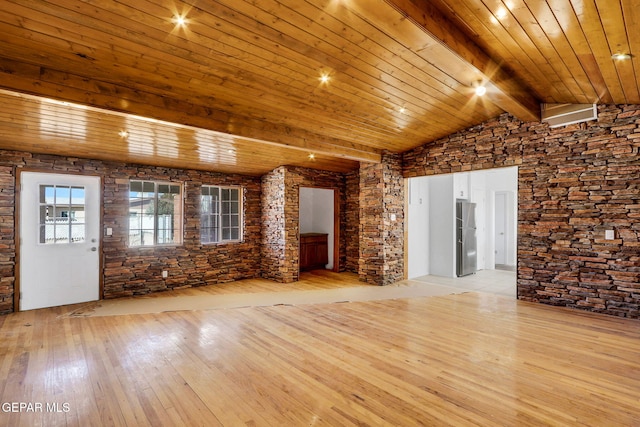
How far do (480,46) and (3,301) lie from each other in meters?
6.88

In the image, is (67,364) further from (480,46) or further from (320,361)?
(480,46)

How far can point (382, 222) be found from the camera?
6371 mm

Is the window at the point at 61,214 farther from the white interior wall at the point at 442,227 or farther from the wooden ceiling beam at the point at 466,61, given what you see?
the white interior wall at the point at 442,227

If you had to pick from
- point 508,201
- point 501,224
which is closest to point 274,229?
point 501,224

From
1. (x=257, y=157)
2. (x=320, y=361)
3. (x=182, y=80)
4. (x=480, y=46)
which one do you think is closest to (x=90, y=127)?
(x=182, y=80)

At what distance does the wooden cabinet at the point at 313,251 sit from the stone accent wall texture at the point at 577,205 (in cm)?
422

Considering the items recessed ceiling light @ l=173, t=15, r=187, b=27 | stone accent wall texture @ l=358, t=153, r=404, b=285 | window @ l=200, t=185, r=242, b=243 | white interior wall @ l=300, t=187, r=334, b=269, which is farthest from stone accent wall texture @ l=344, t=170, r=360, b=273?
recessed ceiling light @ l=173, t=15, r=187, b=27

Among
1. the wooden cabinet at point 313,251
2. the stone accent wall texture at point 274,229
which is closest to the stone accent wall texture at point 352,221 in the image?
the wooden cabinet at point 313,251

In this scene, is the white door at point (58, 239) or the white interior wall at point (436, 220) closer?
the white door at point (58, 239)

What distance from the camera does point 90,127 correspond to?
4.02m

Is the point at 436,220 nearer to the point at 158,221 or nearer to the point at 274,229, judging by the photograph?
the point at 274,229

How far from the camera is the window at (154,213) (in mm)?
5945

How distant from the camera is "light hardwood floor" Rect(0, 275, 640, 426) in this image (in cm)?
222

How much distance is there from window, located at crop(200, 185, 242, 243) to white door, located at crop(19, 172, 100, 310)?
74.3 inches
